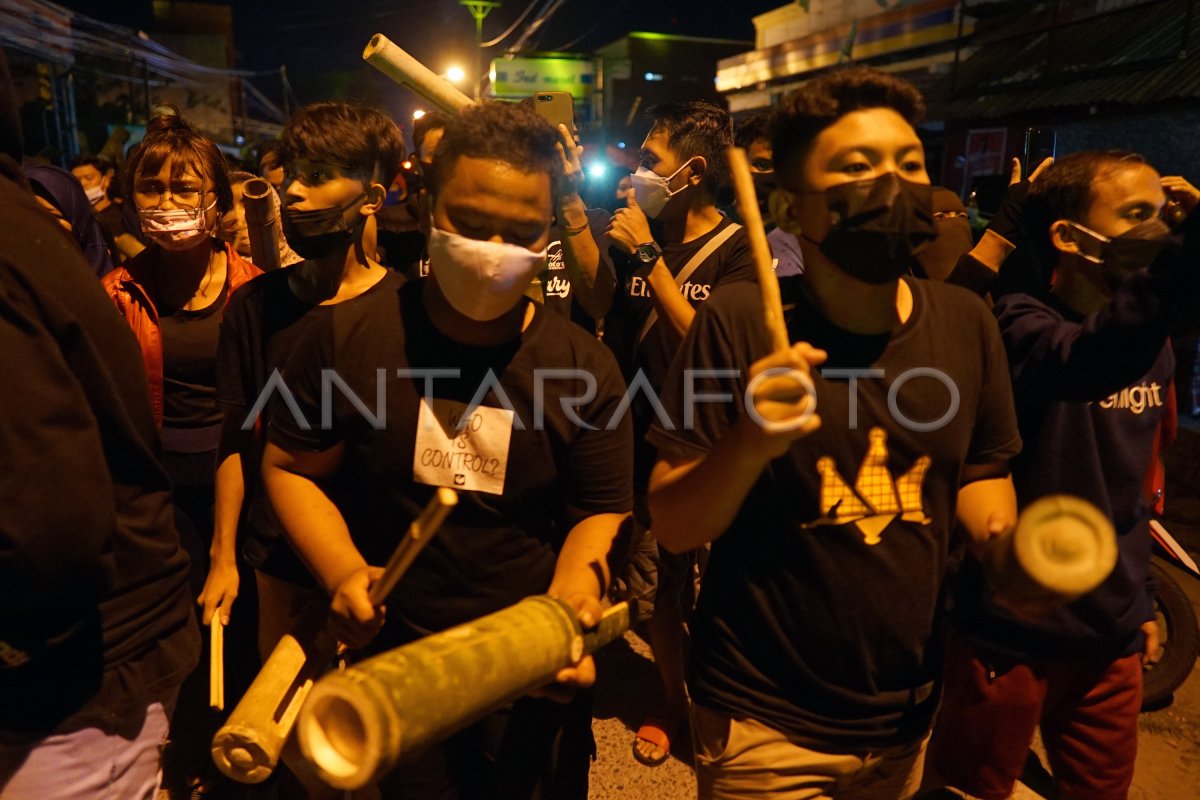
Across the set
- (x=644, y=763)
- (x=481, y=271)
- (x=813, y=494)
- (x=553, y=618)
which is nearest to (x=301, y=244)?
(x=481, y=271)

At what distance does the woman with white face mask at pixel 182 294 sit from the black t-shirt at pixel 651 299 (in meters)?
1.66

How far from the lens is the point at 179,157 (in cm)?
348

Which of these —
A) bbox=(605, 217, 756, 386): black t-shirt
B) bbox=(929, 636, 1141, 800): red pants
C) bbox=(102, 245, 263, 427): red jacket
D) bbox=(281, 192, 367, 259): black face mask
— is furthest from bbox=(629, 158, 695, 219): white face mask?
bbox=(929, 636, 1141, 800): red pants

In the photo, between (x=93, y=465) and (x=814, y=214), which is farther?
(x=814, y=214)

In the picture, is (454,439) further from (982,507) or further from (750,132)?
(750,132)

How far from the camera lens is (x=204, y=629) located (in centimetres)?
404

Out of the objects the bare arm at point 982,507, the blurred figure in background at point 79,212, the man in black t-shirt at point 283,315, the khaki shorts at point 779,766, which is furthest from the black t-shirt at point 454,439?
the blurred figure in background at point 79,212

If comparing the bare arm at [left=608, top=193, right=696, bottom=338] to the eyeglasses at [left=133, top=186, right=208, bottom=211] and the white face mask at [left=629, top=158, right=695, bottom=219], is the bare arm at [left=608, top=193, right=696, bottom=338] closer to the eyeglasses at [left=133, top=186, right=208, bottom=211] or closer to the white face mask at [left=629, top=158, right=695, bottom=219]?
the white face mask at [left=629, top=158, right=695, bottom=219]

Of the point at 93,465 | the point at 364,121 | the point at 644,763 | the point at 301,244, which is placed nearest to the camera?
the point at 93,465

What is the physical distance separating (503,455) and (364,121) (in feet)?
5.45

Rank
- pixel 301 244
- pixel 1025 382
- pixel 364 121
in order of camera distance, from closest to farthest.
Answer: pixel 1025 382, pixel 301 244, pixel 364 121

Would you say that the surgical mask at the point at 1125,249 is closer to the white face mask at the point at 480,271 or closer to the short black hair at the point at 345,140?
the white face mask at the point at 480,271

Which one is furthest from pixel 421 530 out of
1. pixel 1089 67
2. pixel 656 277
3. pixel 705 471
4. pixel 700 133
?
pixel 1089 67

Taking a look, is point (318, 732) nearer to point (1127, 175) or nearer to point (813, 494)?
point (813, 494)
